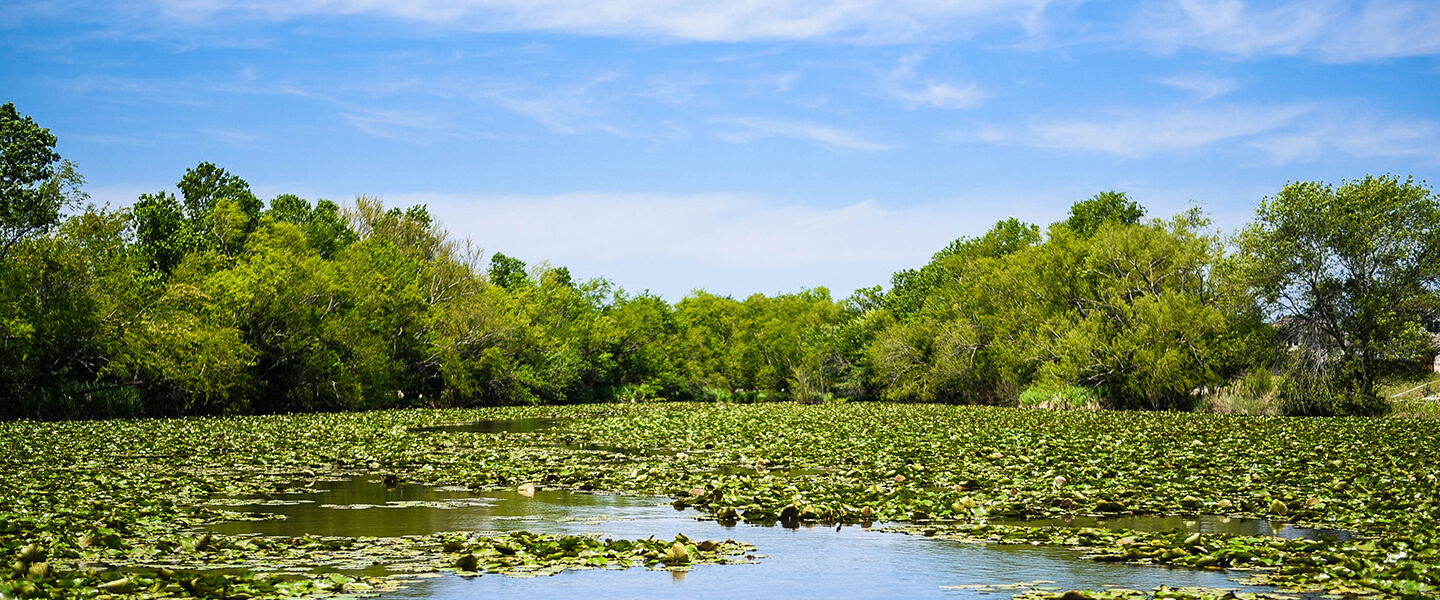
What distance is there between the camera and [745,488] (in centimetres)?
1251

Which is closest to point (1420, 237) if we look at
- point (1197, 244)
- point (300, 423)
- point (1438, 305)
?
point (1438, 305)

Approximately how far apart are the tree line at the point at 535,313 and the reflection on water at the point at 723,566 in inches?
965

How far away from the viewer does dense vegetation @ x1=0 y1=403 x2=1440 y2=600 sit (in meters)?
7.43

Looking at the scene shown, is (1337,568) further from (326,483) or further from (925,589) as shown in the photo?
(326,483)

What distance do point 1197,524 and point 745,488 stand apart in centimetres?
494

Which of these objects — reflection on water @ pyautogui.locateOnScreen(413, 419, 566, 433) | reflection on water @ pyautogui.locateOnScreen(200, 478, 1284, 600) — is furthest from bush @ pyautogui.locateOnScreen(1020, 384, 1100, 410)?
reflection on water @ pyautogui.locateOnScreen(200, 478, 1284, 600)

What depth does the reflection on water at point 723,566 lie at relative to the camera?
699 cm

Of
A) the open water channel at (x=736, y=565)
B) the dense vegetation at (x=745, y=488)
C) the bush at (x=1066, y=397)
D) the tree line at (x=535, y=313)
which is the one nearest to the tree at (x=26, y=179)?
the tree line at (x=535, y=313)

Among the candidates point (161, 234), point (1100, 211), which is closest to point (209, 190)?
point (161, 234)

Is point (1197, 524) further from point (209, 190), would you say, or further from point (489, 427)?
point (209, 190)

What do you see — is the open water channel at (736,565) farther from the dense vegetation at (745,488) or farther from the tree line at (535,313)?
the tree line at (535,313)

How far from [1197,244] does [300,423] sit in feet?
112

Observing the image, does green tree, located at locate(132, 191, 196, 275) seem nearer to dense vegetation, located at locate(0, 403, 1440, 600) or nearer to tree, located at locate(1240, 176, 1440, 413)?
dense vegetation, located at locate(0, 403, 1440, 600)

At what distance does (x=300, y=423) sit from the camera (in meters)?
29.3
